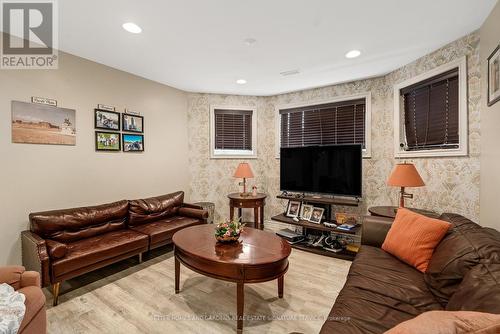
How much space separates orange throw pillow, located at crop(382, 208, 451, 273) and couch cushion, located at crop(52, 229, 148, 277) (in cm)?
275

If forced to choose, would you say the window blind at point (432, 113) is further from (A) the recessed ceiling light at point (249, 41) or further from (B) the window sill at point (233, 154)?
(B) the window sill at point (233, 154)

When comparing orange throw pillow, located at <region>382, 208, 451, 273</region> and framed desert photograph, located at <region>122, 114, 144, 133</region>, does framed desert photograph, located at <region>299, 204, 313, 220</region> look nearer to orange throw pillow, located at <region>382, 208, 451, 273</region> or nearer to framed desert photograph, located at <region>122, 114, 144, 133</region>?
orange throw pillow, located at <region>382, 208, 451, 273</region>

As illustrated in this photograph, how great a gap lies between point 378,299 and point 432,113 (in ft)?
8.25

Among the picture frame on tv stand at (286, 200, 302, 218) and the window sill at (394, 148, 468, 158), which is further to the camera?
the picture frame on tv stand at (286, 200, 302, 218)

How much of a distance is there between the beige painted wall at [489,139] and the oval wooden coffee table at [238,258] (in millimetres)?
1888

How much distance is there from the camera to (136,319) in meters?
2.00

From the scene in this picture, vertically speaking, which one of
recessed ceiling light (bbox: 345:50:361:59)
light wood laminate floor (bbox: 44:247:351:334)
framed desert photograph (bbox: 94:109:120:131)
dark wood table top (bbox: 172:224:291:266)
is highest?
recessed ceiling light (bbox: 345:50:361:59)

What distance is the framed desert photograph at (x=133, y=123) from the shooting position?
3.50 m

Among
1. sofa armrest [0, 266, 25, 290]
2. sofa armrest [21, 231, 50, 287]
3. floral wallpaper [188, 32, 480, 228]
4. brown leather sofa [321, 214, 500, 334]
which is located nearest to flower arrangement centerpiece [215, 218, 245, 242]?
brown leather sofa [321, 214, 500, 334]

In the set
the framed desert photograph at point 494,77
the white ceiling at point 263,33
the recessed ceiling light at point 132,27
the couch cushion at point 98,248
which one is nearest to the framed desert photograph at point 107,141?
the white ceiling at point 263,33

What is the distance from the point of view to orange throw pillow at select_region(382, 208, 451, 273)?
1785mm

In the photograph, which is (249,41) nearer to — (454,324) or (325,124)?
(325,124)

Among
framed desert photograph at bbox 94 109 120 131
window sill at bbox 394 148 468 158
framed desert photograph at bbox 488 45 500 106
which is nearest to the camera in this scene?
framed desert photograph at bbox 488 45 500 106

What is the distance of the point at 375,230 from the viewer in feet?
7.77
